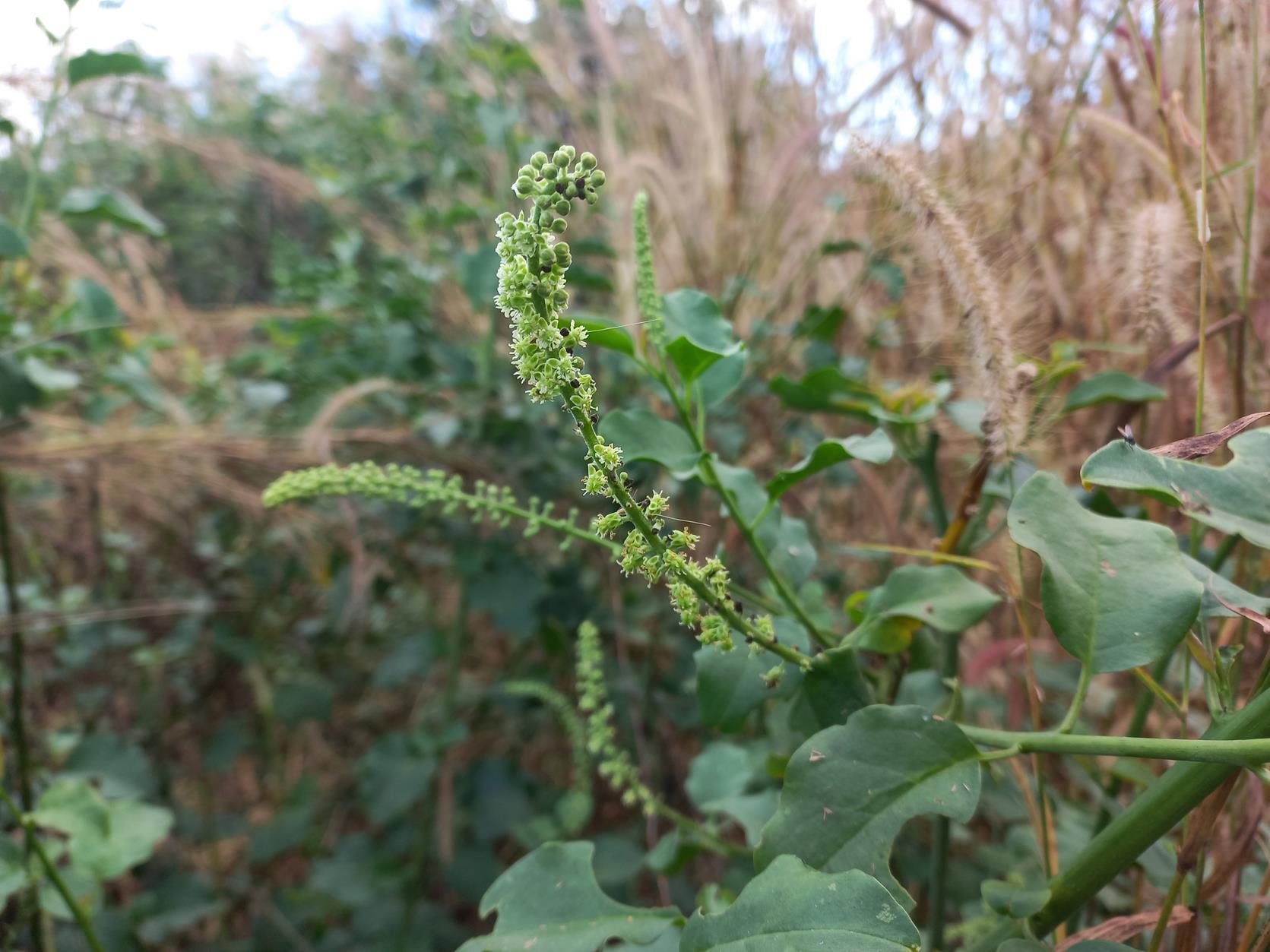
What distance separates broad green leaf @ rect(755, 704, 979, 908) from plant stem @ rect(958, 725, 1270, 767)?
38 millimetres

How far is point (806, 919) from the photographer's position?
1.24ft

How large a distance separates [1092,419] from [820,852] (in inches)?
29.8

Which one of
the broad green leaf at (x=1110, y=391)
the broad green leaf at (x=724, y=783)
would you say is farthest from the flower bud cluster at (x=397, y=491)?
the broad green leaf at (x=1110, y=391)

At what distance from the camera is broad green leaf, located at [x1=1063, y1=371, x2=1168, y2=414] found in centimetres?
67

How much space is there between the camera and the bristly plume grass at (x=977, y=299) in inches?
23.3

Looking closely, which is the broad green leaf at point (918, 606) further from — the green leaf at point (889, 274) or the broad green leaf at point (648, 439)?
the green leaf at point (889, 274)

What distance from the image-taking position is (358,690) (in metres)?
1.93

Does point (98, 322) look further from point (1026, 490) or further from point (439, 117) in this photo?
point (1026, 490)

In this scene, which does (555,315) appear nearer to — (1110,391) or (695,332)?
(695,332)

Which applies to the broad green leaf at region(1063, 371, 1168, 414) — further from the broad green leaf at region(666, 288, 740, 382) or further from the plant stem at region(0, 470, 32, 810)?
the plant stem at region(0, 470, 32, 810)

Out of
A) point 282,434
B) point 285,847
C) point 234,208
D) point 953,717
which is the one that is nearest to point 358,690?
point 285,847

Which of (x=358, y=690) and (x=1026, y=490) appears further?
(x=358, y=690)

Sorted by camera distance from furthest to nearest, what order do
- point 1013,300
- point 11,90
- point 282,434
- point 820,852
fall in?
point 282,434, point 11,90, point 1013,300, point 820,852

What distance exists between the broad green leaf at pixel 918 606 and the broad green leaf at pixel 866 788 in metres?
0.11
